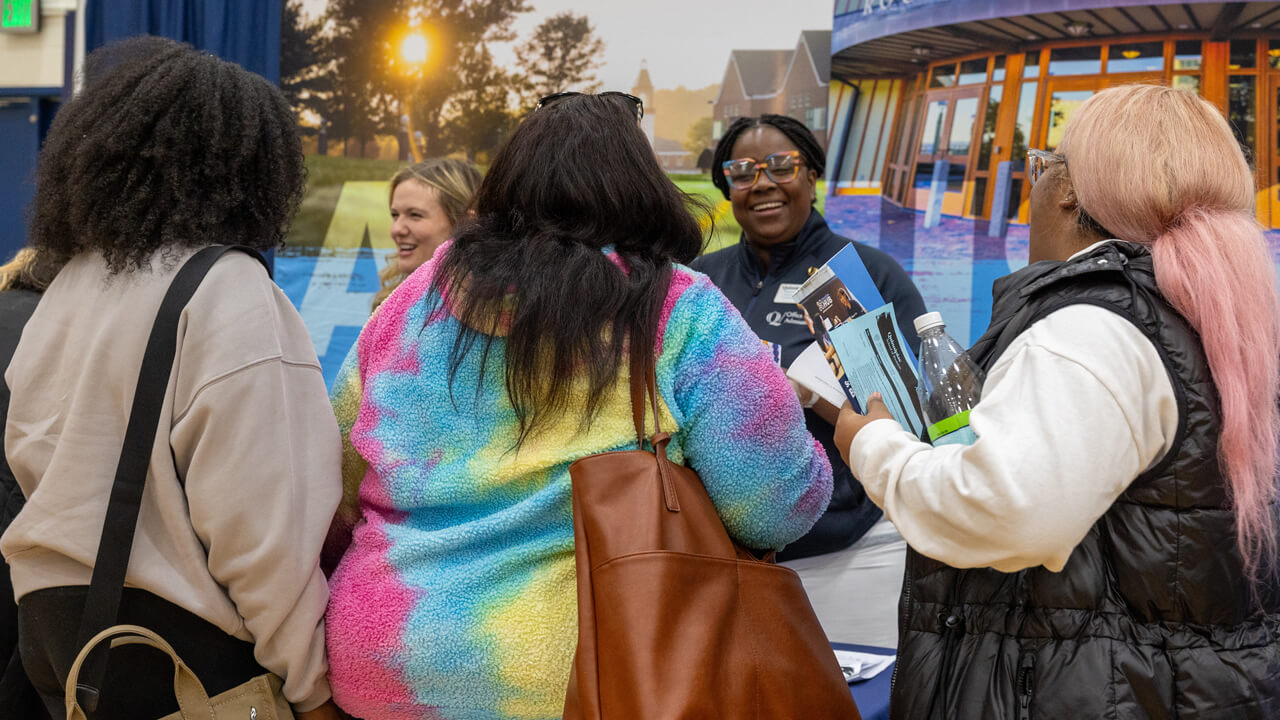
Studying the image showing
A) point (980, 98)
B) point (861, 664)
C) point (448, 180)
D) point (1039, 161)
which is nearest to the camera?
point (1039, 161)

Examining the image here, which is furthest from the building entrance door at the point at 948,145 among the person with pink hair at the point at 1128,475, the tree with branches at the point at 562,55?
the person with pink hair at the point at 1128,475

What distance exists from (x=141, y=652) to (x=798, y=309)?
192cm

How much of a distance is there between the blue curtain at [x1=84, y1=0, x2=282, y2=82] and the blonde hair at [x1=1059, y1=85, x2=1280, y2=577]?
3.46 meters

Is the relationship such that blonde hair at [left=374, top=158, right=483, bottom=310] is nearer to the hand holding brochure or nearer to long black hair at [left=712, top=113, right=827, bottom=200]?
long black hair at [left=712, top=113, right=827, bottom=200]

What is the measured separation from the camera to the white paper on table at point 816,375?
196 cm

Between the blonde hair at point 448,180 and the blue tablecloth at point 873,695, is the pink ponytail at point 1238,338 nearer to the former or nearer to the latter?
the blue tablecloth at point 873,695

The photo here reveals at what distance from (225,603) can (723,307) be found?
2.57 ft

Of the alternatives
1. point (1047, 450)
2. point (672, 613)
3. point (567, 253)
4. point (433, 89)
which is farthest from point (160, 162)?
point (433, 89)

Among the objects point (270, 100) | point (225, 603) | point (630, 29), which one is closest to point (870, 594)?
point (225, 603)

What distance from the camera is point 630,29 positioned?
12.7 feet

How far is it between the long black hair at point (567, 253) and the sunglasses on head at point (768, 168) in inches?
57.5

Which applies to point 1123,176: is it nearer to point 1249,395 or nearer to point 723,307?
point 1249,395

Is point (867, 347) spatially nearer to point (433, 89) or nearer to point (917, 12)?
point (917, 12)

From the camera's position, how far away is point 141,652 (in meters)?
1.27
